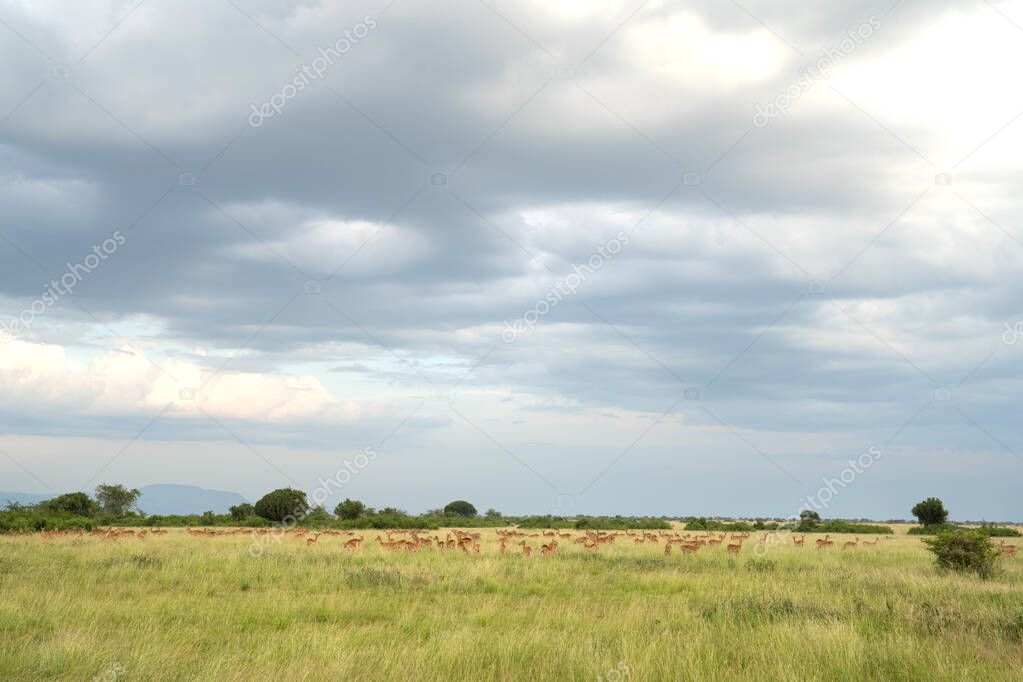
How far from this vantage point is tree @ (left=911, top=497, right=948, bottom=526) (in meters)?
58.6

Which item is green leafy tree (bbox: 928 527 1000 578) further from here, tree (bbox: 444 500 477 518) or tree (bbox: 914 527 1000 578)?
tree (bbox: 444 500 477 518)

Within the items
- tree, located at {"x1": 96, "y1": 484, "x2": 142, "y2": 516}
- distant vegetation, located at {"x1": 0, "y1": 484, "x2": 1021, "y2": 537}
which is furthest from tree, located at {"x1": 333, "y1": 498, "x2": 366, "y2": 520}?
tree, located at {"x1": 96, "y1": 484, "x2": 142, "y2": 516}

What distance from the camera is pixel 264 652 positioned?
9469 mm

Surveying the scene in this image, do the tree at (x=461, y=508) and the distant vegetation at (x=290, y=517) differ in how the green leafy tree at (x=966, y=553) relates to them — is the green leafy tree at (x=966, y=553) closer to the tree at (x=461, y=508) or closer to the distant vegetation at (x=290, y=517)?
the distant vegetation at (x=290, y=517)

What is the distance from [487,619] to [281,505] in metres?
49.4

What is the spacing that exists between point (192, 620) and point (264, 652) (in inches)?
119

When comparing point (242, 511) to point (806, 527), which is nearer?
point (242, 511)

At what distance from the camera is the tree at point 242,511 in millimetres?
55656

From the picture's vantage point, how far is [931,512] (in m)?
58.7

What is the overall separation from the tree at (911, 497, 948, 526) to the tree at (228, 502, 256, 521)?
49442 mm

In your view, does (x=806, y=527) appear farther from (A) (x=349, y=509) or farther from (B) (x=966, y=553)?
(B) (x=966, y=553)

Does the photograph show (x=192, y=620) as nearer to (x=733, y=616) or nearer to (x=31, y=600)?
(x=31, y=600)

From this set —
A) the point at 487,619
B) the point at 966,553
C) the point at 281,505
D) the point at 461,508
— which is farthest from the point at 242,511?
the point at 487,619

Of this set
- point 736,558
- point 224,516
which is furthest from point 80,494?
point 736,558
